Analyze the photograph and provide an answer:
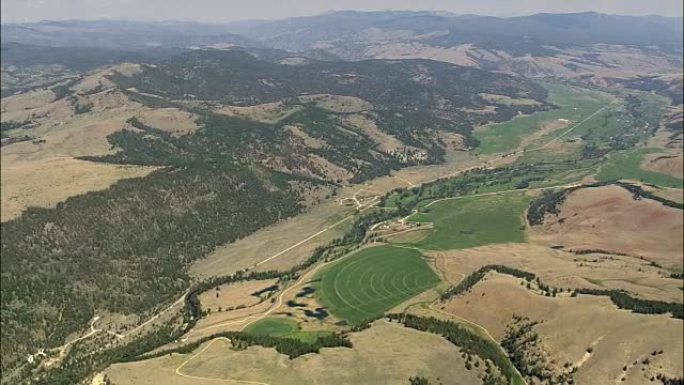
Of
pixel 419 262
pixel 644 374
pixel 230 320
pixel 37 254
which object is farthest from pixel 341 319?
pixel 37 254

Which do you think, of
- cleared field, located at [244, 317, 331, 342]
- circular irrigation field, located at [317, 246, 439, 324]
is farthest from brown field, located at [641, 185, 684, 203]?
cleared field, located at [244, 317, 331, 342]

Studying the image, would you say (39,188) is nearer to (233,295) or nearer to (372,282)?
(233,295)

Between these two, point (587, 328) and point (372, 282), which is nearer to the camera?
point (587, 328)

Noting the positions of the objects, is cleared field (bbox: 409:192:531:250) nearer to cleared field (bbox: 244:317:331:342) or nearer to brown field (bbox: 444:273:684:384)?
brown field (bbox: 444:273:684:384)

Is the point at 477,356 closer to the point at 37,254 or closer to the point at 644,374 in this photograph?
the point at 644,374

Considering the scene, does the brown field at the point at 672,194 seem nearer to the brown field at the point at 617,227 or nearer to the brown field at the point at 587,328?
the brown field at the point at 617,227

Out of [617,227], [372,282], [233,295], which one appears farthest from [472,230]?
[617,227]
